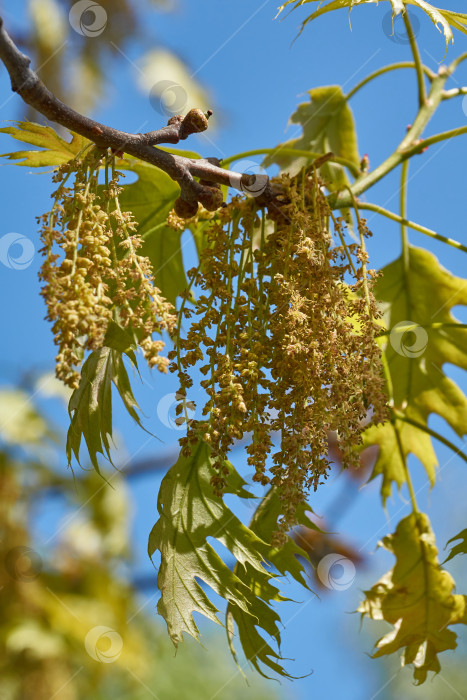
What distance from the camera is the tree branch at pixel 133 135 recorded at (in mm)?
968

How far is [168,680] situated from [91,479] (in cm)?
715

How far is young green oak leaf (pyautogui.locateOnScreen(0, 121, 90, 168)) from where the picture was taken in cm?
122

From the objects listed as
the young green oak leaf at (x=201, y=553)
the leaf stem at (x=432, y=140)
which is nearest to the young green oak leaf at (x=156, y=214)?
the young green oak leaf at (x=201, y=553)

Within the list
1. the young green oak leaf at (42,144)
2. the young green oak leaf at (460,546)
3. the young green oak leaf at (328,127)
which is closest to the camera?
the young green oak leaf at (42,144)

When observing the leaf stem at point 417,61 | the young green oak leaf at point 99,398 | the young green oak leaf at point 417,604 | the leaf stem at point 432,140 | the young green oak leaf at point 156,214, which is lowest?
the young green oak leaf at point 417,604

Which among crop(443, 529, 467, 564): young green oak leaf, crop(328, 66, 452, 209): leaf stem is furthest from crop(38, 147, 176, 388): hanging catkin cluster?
crop(443, 529, 467, 564): young green oak leaf

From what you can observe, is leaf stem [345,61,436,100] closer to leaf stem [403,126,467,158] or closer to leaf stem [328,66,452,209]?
leaf stem [328,66,452,209]

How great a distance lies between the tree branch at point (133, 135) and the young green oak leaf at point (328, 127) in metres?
0.84

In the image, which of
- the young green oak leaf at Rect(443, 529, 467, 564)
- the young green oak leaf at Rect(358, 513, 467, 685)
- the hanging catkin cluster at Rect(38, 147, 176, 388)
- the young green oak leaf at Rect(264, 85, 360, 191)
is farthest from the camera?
the young green oak leaf at Rect(264, 85, 360, 191)

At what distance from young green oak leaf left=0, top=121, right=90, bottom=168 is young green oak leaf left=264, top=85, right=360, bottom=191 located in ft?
3.15

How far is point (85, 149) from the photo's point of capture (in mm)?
1154

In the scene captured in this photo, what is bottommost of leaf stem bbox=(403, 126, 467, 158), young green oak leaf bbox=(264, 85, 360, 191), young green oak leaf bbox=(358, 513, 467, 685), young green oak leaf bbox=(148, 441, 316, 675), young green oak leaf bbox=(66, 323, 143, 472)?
young green oak leaf bbox=(358, 513, 467, 685)

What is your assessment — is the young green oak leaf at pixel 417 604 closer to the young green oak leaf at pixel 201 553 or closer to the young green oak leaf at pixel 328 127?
the young green oak leaf at pixel 201 553

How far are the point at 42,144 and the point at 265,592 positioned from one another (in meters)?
0.90
